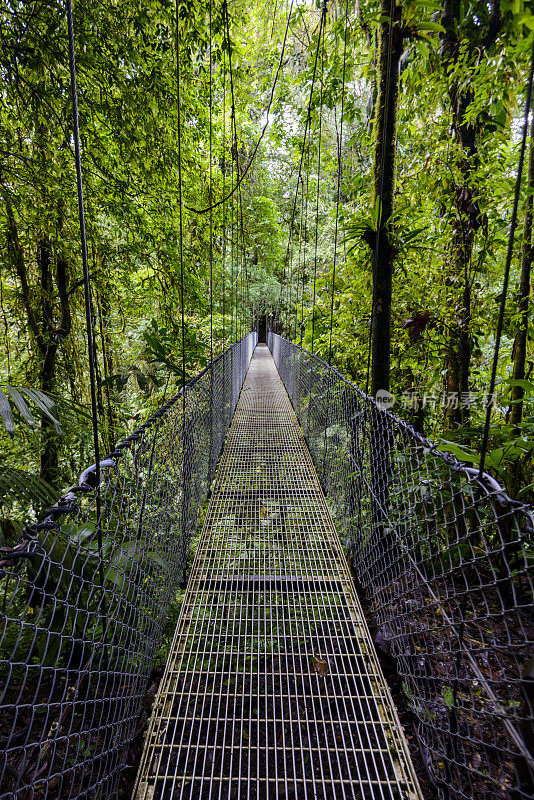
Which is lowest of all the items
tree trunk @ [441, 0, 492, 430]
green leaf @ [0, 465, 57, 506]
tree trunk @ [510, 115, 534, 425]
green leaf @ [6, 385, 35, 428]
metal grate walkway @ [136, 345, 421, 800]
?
metal grate walkway @ [136, 345, 421, 800]

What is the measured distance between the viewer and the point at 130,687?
3.31 ft

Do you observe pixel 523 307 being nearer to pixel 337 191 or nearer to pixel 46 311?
pixel 337 191

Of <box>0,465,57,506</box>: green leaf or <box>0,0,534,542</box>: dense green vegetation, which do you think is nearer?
<box>0,465,57,506</box>: green leaf

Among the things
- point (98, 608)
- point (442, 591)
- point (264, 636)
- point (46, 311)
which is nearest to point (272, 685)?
point (264, 636)

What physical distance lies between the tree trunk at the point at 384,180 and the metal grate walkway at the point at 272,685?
0.92m

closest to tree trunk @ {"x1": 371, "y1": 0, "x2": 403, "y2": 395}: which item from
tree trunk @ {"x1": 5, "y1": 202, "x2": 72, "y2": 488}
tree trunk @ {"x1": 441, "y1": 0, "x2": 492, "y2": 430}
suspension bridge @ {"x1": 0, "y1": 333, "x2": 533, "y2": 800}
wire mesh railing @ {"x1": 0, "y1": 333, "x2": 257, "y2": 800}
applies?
suspension bridge @ {"x1": 0, "y1": 333, "x2": 533, "y2": 800}

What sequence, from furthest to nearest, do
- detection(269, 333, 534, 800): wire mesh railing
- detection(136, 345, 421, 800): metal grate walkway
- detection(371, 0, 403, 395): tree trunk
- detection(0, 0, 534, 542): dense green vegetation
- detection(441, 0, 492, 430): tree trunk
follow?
detection(441, 0, 492, 430): tree trunk
detection(0, 0, 534, 542): dense green vegetation
detection(371, 0, 403, 395): tree trunk
detection(136, 345, 421, 800): metal grate walkway
detection(269, 333, 534, 800): wire mesh railing

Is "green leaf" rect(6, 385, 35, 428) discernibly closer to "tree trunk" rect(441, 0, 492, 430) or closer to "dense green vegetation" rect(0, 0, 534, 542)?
"dense green vegetation" rect(0, 0, 534, 542)

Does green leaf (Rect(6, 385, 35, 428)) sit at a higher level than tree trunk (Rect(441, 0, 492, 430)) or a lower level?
lower

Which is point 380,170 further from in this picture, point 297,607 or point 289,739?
point 289,739

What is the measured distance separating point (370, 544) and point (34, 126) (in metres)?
2.63

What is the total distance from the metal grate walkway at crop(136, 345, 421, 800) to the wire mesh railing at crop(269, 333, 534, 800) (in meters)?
0.11

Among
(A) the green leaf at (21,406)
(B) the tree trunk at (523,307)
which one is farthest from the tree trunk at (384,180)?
(A) the green leaf at (21,406)

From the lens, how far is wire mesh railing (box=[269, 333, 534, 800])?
68 centimetres
